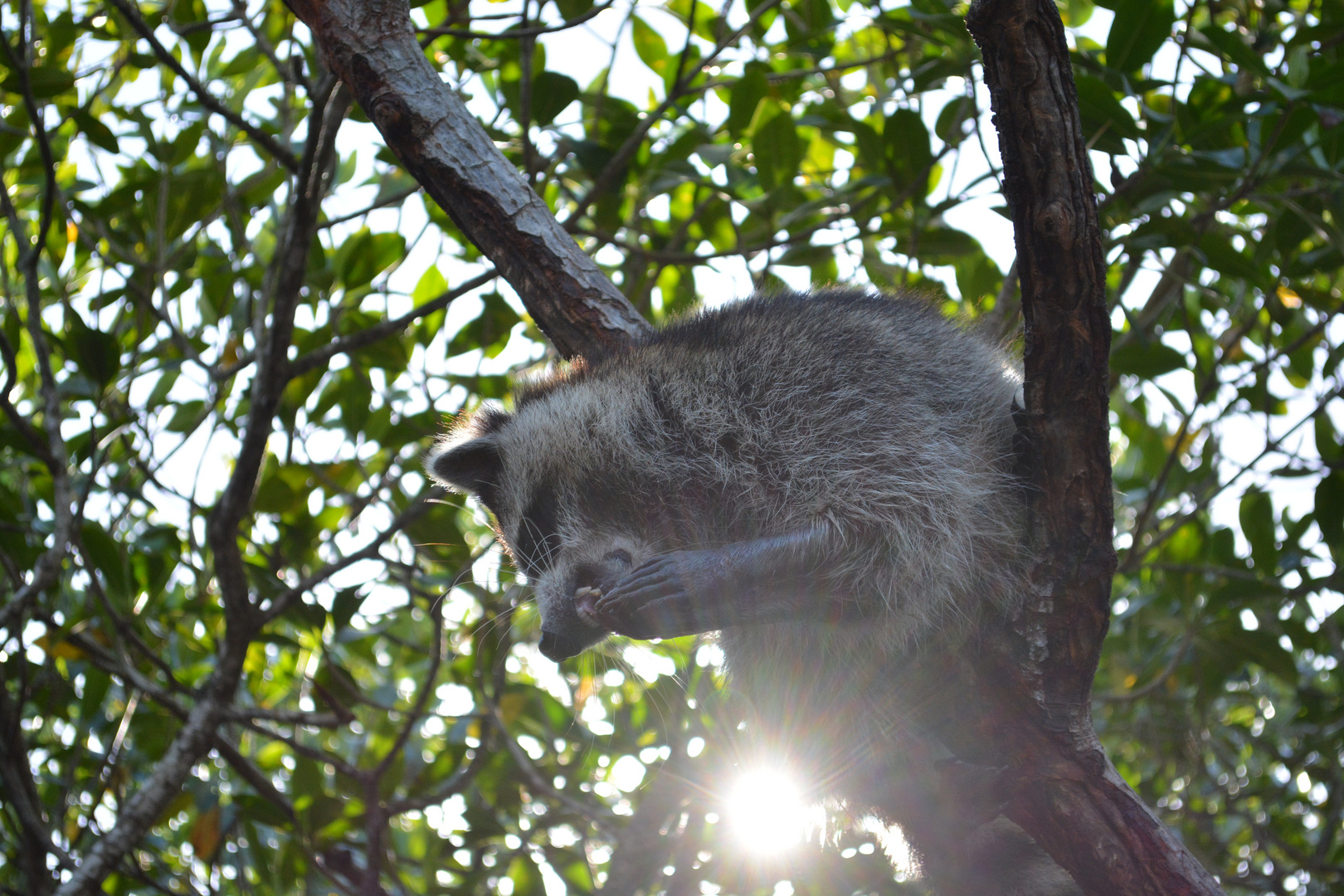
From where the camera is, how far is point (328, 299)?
158 inches

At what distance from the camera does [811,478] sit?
2559 mm

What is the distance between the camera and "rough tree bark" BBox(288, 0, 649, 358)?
106 inches

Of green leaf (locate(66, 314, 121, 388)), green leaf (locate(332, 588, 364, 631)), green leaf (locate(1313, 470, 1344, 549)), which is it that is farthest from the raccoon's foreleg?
green leaf (locate(1313, 470, 1344, 549))

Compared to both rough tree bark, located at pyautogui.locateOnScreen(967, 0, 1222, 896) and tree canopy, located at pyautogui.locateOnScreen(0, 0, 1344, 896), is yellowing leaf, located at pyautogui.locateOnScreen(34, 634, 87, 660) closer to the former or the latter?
tree canopy, located at pyautogui.locateOnScreen(0, 0, 1344, 896)

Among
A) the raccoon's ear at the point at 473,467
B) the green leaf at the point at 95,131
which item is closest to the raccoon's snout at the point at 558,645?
the raccoon's ear at the point at 473,467

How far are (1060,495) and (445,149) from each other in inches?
76.6

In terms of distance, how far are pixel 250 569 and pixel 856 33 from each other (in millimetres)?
4310

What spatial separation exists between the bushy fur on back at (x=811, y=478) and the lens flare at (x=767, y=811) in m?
0.24

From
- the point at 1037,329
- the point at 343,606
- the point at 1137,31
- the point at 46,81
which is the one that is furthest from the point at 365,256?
the point at 1137,31

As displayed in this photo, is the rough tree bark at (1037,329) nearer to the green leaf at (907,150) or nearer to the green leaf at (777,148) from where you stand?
the green leaf at (777,148)

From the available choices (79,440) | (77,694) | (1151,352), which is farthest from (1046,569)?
(77,694)

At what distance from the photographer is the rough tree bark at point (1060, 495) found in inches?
72.5

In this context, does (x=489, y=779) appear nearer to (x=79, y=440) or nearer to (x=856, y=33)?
(x=79, y=440)

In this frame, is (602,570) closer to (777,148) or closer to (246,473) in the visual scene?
(246,473)
